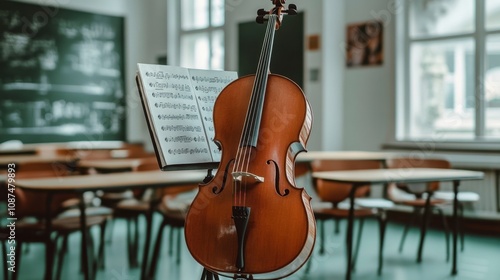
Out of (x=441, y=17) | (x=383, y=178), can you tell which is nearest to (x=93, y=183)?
(x=383, y=178)

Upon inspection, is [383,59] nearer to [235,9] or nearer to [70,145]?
[235,9]

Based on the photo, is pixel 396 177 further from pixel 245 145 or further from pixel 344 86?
pixel 344 86

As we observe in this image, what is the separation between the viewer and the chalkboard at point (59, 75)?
6266 millimetres

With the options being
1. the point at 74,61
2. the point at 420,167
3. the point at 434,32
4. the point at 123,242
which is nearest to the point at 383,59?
the point at 434,32

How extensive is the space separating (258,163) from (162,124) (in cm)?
30

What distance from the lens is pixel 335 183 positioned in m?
3.63

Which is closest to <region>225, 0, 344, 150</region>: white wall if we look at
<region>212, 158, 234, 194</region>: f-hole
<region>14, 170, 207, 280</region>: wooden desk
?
<region>14, 170, 207, 280</region>: wooden desk

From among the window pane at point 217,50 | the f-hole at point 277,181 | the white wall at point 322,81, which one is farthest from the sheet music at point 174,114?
the window pane at point 217,50

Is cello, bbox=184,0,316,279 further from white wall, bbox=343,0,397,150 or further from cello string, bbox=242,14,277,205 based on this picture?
white wall, bbox=343,0,397,150

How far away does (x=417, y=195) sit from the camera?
4.12m

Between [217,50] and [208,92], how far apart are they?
5.36 metres

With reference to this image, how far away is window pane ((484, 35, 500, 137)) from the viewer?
504 cm

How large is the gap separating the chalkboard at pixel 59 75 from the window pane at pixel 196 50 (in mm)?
818

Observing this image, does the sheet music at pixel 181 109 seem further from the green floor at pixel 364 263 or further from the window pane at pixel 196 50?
the window pane at pixel 196 50
